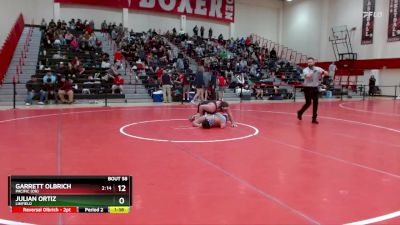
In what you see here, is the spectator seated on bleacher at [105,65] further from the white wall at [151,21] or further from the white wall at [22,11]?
the white wall at [151,21]

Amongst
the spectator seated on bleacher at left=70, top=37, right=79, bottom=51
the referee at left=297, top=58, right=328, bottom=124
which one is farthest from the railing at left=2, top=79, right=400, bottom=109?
the referee at left=297, top=58, right=328, bottom=124

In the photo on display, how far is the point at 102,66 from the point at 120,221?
18527 millimetres

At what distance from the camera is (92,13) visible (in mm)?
28844

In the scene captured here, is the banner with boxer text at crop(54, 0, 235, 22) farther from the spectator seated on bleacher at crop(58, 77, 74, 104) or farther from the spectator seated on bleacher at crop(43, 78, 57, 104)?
the spectator seated on bleacher at crop(58, 77, 74, 104)

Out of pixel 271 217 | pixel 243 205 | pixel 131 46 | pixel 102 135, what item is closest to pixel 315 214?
pixel 271 217

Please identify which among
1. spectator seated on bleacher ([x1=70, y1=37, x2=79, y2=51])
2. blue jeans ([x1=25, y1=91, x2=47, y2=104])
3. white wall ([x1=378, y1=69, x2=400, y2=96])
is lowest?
blue jeans ([x1=25, y1=91, x2=47, y2=104])

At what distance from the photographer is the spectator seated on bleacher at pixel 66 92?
1684cm

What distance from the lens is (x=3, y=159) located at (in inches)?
225

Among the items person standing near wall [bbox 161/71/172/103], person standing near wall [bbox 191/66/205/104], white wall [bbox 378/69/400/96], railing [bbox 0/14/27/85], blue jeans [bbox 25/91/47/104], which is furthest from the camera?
white wall [bbox 378/69/400/96]

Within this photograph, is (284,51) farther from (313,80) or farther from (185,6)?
(313,80)

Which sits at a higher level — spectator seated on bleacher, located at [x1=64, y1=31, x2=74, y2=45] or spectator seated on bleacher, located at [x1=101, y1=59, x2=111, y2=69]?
spectator seated on bleacher, located at [x1=64, y1=31, x2=74, y2=45]

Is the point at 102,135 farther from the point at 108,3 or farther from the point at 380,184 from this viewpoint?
the point at 108,3

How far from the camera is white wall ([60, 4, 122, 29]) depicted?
28.0 m

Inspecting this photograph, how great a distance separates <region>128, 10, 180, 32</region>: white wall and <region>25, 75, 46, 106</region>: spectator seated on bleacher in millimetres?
14558
